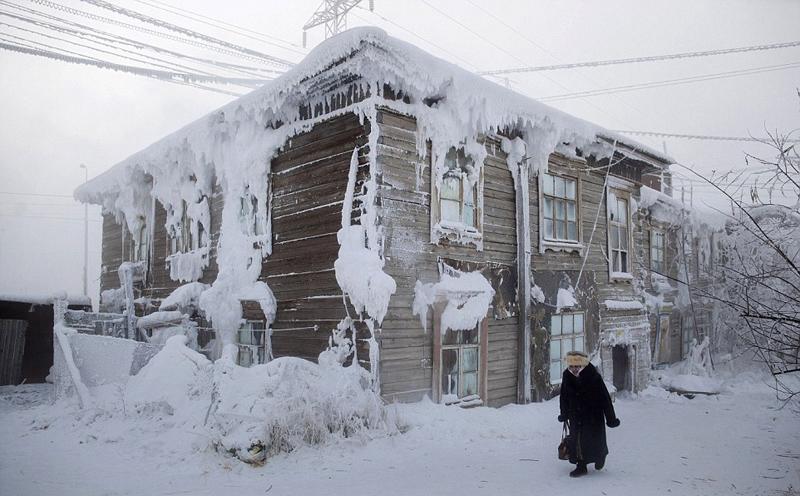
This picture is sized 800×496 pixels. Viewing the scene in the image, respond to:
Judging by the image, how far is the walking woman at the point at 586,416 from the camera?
6.61 meters

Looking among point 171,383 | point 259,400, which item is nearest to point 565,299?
point 259,400

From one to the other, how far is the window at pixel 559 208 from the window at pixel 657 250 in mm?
7807

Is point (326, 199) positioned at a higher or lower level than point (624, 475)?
higher

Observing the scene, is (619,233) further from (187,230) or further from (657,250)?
(187,230)

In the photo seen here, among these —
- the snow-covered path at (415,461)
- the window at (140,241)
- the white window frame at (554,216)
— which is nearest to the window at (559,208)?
the white window frame at (554,216)

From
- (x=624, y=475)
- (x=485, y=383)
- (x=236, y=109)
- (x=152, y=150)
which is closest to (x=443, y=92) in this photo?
(x=236, y=109)

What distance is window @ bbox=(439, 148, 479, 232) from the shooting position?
10312mm

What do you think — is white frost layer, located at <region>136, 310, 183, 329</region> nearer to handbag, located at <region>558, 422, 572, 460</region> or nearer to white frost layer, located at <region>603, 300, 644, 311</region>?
handbag, located at <region>558, 422, 572, 460</region>

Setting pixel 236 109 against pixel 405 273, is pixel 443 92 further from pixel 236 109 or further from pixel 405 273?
pixel 236 109

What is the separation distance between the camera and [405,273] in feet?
31.0

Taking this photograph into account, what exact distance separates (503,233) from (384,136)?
348cm

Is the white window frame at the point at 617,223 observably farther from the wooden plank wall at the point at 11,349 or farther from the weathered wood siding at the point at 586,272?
the wooden plank wall at the point at 11,349

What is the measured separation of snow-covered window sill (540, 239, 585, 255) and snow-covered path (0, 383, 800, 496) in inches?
146

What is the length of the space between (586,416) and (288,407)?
12.2ft
